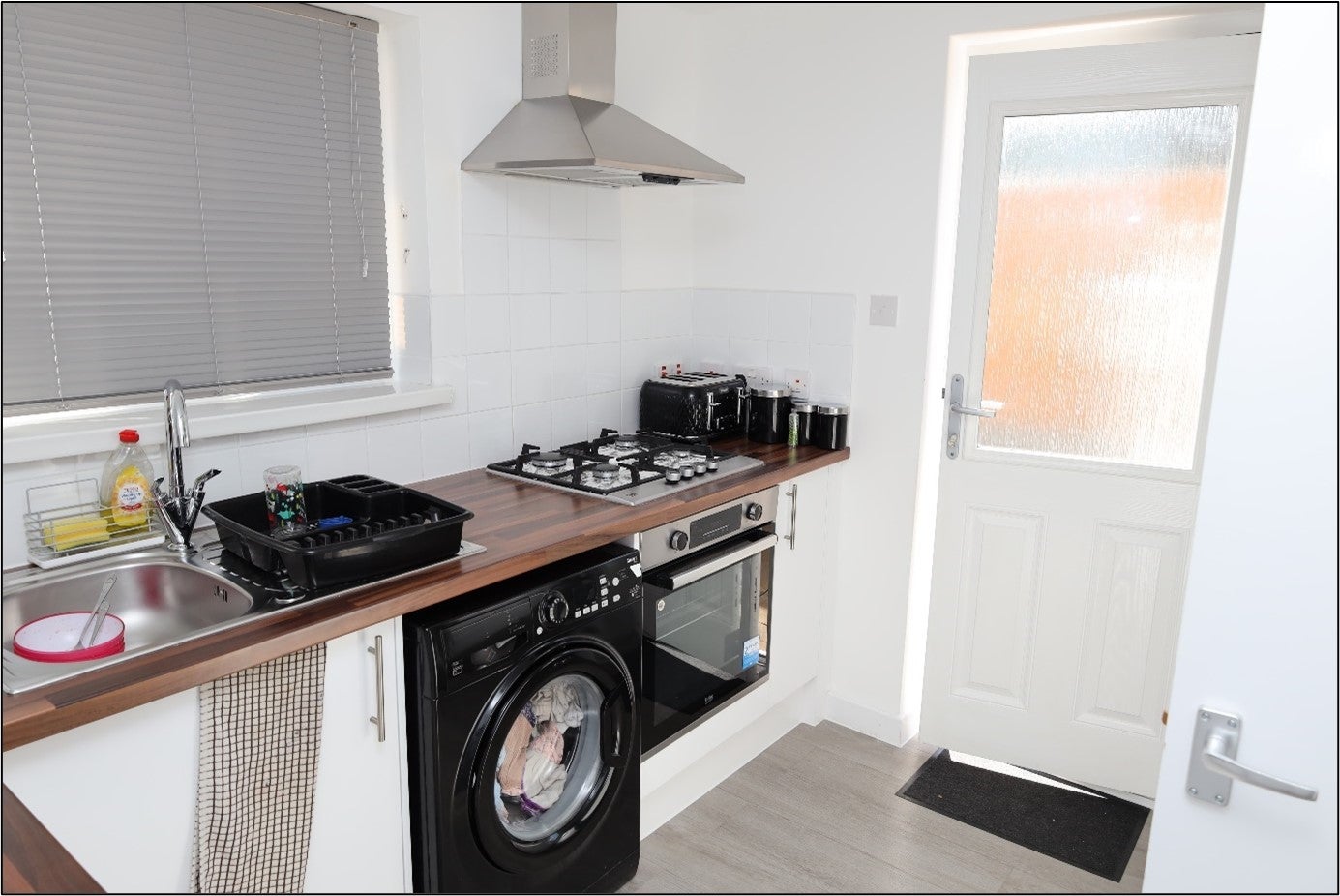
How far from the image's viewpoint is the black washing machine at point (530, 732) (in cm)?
179

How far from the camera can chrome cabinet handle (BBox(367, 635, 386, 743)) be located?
171 cm

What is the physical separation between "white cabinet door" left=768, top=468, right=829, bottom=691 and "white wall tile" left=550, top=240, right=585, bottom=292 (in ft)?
2.90

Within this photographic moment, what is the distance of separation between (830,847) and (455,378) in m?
1.59

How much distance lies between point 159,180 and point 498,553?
1097 millimetres

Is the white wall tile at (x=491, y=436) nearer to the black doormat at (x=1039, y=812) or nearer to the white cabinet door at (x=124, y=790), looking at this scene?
the white cabinet door at (x=124, y=790)

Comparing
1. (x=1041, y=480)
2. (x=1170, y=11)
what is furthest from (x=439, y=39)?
(x=1041, y=480)

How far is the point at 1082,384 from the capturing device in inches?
103

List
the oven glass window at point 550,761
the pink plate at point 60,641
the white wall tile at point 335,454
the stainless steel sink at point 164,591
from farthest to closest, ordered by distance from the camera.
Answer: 1. the white wall tile at point 335,454
2. the oven glass window at point 550,761
3. the stainless steel sink at point 164,591
4. the pink plate at point 60,641

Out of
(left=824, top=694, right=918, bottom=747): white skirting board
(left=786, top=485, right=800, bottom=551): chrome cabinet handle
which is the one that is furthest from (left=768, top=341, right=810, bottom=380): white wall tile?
(left=824, top=694, right=918, bottom=747): white skirting board

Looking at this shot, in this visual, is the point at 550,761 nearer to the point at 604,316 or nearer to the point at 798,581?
the point at 798,581

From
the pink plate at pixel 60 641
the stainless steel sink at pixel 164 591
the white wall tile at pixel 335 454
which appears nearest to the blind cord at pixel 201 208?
the white wall tile at pixel 335 454

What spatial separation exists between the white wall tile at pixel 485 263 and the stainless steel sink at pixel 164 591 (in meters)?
0.91

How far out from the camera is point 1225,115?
7.69 ft

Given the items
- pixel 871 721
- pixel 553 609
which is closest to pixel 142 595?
pixel 553 609
